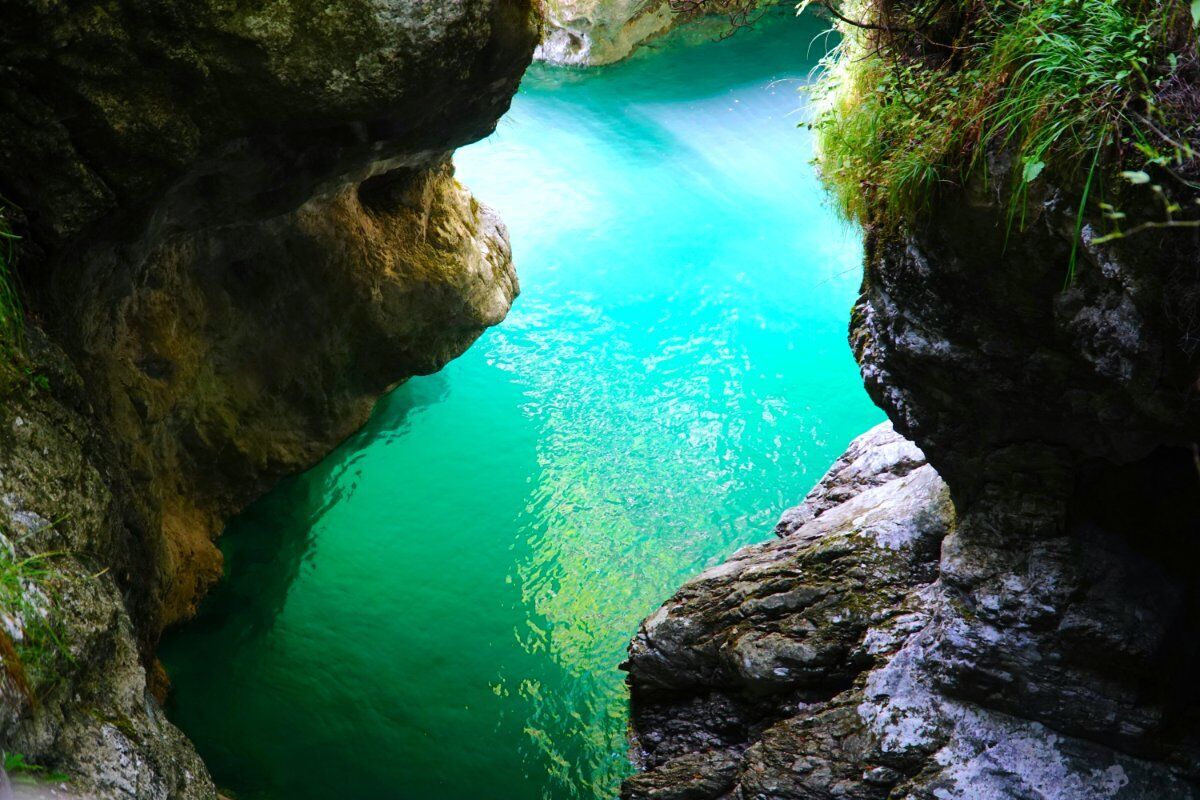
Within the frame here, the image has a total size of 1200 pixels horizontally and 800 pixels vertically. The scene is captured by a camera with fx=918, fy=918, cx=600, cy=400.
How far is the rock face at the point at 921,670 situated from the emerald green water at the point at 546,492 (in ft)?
2.80

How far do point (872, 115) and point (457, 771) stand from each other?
4383mm

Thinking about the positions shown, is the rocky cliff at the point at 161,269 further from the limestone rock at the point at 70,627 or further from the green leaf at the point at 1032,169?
the green leaf at the point at 1032,169

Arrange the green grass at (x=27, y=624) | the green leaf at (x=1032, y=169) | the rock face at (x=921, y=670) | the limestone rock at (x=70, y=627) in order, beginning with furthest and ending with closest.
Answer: the rock face at (x=921, y=670)
the green leaf at (x=1032, y=169)
the limestone rock at (x=70, y=627)
the green grass at (x=27, y=624)

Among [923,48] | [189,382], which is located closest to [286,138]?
[189,382]

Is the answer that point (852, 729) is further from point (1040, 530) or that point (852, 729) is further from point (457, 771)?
point (457, 771)

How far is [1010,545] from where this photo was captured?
163 inches

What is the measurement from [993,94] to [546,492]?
5430 millimetres

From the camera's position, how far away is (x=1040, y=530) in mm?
4027

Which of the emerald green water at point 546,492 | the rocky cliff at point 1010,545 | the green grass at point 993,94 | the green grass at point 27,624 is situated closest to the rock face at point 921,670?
the rocky cliff at point 1010,545

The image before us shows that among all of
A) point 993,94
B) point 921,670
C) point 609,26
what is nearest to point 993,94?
point 993,94

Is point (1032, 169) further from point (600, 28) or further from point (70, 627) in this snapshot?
point (600, 28)

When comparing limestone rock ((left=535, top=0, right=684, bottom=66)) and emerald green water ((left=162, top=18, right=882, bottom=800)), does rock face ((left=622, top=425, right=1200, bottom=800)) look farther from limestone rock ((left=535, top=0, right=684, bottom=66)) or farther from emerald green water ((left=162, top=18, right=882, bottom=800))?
limestone rock ((left=535, top=0, right=684, bottom=66))

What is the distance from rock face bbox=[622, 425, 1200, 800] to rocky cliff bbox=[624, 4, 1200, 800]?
0.01 m

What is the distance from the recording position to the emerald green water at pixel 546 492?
5.84 metres
